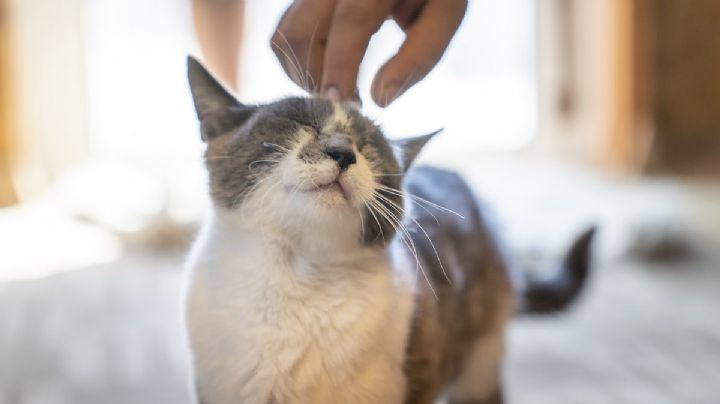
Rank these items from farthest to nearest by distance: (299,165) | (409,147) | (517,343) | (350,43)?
(517,343), (409,147), (350,43), (299,165)

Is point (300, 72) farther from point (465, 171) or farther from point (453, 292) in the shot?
point (465, 171)

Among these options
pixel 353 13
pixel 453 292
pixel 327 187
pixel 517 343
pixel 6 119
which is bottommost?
pixel 517 343

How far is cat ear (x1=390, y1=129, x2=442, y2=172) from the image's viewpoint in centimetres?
131

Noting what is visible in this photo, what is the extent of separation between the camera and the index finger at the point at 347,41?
121cm

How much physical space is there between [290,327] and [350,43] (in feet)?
1.39

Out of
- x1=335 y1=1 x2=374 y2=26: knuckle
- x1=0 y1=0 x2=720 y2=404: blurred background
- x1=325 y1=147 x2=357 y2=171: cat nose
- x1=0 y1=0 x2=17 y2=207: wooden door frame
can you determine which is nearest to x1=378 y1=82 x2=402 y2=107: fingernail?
x1=335 y1=1 x2=374 y2=26: knuckle

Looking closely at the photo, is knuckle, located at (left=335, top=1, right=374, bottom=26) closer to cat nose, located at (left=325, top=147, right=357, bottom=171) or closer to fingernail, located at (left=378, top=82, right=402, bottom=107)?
fingernail, located at (left=378, top=82, right=402, bottom=107)

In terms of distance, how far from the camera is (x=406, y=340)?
122cm

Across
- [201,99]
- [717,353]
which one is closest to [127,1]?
[201,99]

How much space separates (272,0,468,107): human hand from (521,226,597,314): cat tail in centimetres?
66

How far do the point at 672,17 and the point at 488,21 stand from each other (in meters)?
0.97

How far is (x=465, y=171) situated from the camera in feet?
11.6

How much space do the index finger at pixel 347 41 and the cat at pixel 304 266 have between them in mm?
42

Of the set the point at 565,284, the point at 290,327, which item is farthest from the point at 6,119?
the point at 290,327
